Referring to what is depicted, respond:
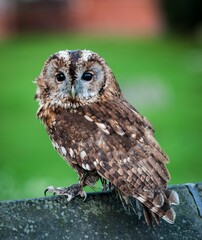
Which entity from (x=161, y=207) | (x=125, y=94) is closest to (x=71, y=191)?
(x=161, y=207)

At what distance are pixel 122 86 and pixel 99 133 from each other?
11.9 metres

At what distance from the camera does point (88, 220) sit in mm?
4047

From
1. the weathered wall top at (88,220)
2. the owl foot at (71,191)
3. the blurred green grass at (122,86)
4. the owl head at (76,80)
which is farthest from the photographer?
the blurred green grass at (122,86)

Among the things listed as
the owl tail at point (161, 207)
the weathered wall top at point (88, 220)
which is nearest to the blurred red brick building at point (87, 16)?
the weathered wall top at point (88, 220)

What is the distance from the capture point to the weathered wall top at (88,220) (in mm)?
3895

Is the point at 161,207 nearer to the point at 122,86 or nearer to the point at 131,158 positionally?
the point at 131,158

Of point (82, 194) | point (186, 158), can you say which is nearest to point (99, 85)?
point (82, 194)

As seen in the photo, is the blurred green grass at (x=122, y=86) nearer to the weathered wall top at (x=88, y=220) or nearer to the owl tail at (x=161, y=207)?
the weathered wall top at (x=88, y=220)

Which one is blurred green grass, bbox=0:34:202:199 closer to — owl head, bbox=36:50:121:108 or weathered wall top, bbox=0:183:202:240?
owl head, bbox=36:50:121:108

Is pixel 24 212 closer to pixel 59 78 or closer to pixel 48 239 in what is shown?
pixel 48 239

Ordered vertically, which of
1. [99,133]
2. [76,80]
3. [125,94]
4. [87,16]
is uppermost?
[76,80]

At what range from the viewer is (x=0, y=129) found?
13820 millimetres

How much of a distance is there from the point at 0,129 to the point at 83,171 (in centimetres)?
932

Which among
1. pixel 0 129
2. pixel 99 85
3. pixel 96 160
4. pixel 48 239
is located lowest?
pixel 0 129
